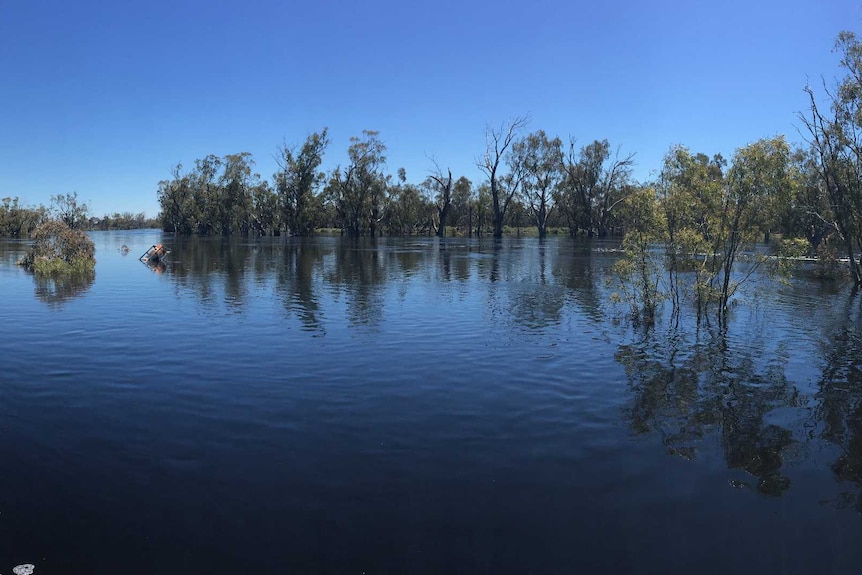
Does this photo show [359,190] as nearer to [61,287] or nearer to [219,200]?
[219,200]

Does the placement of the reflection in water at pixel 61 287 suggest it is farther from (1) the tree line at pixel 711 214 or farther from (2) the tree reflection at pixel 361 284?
(1) the tree line at pixel 711 214

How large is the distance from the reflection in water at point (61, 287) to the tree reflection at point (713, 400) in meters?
26.8

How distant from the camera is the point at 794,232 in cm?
8519

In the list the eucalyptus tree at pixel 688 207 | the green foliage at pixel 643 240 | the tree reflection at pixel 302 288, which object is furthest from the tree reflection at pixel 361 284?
the eucalyptus tree at pixel 688 207

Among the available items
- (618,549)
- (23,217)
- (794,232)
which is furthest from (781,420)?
(23,217)

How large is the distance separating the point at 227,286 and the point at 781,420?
30667mm

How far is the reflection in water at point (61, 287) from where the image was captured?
28.5 meters

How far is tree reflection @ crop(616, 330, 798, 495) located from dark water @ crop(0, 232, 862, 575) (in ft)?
0.26

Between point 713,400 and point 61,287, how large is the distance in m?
35.1

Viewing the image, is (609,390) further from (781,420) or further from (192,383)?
(192,383)

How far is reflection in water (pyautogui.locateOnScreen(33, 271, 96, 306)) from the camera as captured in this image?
28462 millimetres

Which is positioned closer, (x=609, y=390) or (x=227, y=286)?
(x=609, y=390)

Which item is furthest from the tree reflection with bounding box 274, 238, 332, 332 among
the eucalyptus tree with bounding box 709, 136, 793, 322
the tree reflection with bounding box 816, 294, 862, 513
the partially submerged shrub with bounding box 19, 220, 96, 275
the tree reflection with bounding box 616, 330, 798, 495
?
the eucalyptus tree with bounding box 709, 136, 793, 322

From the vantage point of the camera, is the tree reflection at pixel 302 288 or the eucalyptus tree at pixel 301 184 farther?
the eucalyptus tree at pixel 301 184
